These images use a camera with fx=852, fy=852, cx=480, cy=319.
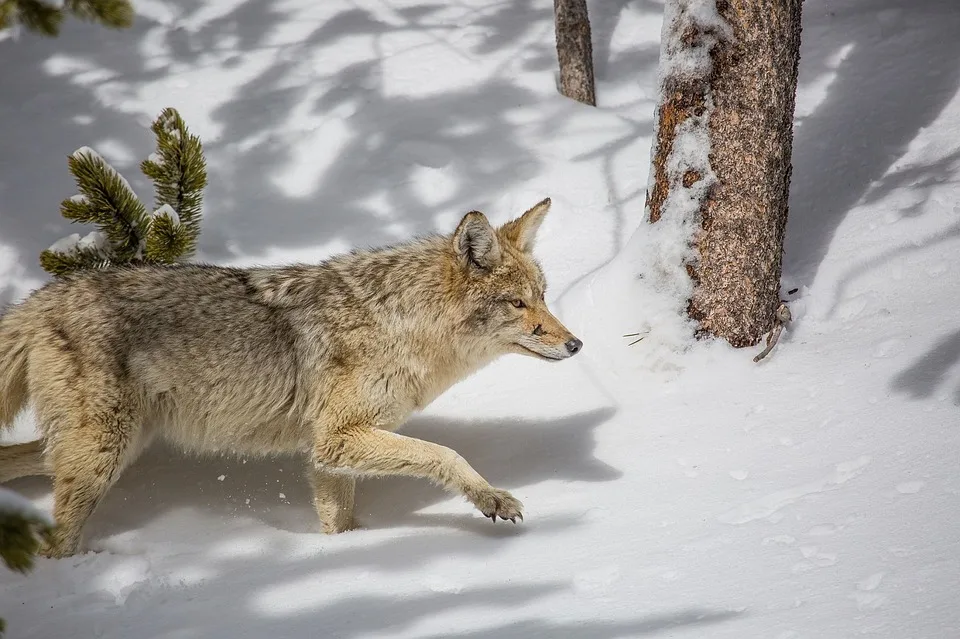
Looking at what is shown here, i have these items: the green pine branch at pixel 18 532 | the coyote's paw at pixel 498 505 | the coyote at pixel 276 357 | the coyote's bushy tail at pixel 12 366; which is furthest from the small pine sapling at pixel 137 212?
the green pine branch at pixel 18 532

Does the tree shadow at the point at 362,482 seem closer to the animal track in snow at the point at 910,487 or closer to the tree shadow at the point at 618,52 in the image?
the animal track in snow at the point at 910,487

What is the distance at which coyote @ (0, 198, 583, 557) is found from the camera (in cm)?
516

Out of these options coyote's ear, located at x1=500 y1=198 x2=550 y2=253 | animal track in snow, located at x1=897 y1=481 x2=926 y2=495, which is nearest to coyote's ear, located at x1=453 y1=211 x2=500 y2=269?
coyote's ear, located at x1=500 y1=198 x2=550 y2=253

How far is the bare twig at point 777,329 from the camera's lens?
6.22m

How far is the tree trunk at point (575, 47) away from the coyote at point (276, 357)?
4.48 m

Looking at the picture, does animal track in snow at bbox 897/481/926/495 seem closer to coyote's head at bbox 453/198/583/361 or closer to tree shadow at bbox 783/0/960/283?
coyote's head at bbox 453/198/583/361

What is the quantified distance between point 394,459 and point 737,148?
3.34 m

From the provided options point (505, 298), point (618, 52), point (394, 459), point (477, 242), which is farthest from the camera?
point (618, 52)

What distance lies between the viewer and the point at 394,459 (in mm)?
5285

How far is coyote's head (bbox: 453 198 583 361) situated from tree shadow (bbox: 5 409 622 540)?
90cm

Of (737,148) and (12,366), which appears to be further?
(737,148)

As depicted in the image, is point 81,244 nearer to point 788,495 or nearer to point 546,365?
point 546,365

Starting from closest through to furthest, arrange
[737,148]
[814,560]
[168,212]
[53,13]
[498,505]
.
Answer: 1. [53,13]
2. [814,560]
3. [498,505]
4. [737,148]
5. [168,212]

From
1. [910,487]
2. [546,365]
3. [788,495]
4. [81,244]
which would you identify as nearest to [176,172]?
[81,244]
